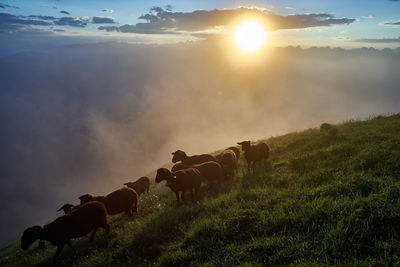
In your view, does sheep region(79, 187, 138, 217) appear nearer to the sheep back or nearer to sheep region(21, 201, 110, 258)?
sheep region(21, 201, 110, 258)

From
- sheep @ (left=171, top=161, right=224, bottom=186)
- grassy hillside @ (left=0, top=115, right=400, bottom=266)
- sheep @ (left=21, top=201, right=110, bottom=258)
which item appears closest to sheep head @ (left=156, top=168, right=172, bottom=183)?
grassy hillside @ (left=0, top=115, right=400, bottom=266)

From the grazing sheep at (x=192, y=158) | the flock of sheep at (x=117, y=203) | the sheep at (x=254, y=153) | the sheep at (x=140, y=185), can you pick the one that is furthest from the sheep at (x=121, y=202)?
the sheep at (x=140, y=185)

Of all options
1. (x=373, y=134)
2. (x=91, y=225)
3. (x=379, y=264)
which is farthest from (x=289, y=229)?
(x=373, y=134)

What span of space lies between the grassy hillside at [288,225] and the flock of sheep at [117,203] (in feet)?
1.94

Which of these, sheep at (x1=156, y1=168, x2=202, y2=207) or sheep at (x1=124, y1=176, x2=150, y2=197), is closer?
sheep at (x1=156, y1=168, x2=202, y2=207)

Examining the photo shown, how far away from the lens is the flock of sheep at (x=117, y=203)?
943cm

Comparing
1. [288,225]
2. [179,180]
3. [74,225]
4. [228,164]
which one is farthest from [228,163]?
[74,225]

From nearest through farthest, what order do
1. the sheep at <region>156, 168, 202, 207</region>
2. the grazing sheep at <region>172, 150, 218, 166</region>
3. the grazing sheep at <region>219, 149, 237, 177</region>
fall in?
1. the sheep at <region>156, 168, 202, 207</region>
2. the grazing sheep at <region>219, 149, 237, 177</region>
3. the grazing sheep at <region>172, 150, 218, 166</region>

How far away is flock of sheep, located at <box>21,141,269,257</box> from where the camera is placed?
943cm

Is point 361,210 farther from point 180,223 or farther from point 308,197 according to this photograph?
point 180,223

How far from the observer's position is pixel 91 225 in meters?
9.57

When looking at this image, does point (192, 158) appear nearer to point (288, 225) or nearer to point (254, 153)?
point (254, 153)

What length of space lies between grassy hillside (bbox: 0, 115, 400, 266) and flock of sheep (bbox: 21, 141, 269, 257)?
0.59 m

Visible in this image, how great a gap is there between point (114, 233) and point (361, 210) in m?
8.30
